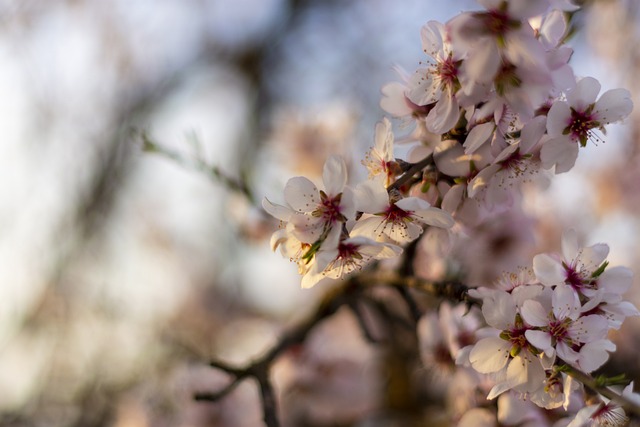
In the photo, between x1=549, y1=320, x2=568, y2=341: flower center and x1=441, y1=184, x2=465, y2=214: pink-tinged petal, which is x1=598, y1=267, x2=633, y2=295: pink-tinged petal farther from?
x1=441, y1=184, x2=465, y2=214: pink-tinged petal

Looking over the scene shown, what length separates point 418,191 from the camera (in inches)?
29.3

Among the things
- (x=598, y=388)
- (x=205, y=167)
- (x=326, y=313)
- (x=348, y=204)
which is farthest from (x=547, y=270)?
(x=205, y=167)

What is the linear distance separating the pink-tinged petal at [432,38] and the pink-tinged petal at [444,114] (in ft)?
0.22

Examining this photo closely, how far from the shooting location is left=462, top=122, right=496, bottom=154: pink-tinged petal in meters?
0.64

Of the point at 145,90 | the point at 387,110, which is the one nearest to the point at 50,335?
the point at 145,90

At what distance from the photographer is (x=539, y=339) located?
0.63m

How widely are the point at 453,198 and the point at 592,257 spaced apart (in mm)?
180

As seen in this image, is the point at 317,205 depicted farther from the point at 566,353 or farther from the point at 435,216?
the point at 566,353

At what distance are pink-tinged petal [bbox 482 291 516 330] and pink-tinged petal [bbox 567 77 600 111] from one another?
24 centimetres

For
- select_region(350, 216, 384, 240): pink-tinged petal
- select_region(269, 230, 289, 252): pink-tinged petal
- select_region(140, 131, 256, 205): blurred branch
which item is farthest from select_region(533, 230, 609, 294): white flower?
select_region(140, 131, 256, 205): blurred branch

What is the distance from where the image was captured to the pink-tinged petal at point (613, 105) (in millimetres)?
699

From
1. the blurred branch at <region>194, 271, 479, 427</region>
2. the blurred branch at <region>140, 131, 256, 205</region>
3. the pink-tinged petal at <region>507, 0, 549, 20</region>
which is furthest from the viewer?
the blurred branch at <region>140, 131, 256, 205</region>

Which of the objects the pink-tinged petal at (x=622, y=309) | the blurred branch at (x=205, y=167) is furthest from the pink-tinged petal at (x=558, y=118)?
the blurred branch at (x=205, y=167)

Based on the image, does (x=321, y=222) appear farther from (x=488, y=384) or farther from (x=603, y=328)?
(x=488, y=384)
